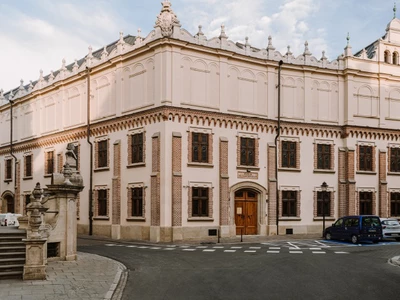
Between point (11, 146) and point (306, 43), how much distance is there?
97.6 ft

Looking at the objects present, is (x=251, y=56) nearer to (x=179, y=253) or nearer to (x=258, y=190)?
(x=258, y=190)

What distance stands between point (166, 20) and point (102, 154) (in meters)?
10.8

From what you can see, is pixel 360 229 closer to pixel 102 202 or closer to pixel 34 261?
pixel 102 202

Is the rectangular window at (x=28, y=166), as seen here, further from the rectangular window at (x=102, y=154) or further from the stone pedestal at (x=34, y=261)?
the stone pedestal at (x=34, y=261)

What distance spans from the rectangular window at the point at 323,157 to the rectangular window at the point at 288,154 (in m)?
2.23

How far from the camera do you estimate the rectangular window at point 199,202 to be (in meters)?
31.0

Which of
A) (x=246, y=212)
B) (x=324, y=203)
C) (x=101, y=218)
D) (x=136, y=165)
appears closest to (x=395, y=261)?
(x=246, y=212)

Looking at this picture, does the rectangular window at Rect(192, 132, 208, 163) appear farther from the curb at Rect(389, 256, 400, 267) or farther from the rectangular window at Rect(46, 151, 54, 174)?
the rectangular window at Rect(46, 151, 54, 174)

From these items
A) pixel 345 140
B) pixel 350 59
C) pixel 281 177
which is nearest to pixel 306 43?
pixel 350 59

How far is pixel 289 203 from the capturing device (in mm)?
35281

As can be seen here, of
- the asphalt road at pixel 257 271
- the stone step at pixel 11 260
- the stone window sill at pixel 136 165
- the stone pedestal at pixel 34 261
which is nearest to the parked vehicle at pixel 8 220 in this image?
the stone window sill at pixel 136 165

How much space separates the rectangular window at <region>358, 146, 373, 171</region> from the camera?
124ft

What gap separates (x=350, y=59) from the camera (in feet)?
125

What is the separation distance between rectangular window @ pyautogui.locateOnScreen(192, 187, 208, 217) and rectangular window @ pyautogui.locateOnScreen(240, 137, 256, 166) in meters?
3.79
